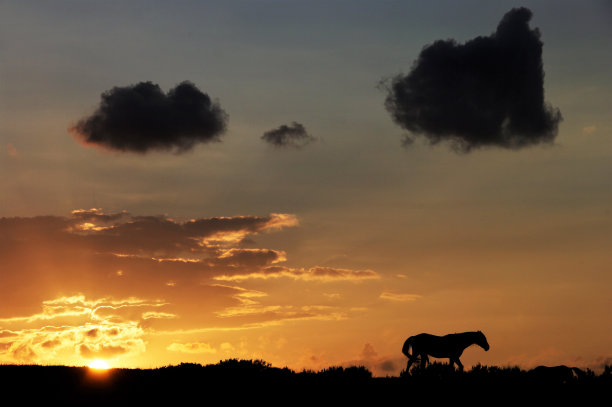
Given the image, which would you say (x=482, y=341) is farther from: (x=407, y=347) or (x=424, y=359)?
(x=407, y=347)

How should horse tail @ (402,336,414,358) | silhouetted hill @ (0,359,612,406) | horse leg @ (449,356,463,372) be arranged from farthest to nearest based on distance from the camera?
horse tail @ (402,336,414,358), horse leg @ (449,356,463,372), silhouetted hill @ (0,359,612,406)

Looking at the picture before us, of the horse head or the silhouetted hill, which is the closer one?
the silhouetted hill

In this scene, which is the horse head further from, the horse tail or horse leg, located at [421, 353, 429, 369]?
the horse tail

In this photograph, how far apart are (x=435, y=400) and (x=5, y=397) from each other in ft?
55.2

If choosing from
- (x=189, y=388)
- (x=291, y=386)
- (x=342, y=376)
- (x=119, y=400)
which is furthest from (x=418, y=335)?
(x=119, y=400)

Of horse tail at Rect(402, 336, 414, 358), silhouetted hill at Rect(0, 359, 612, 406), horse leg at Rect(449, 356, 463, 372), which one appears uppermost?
horse tail at Rect(402, 336, 414, 358)

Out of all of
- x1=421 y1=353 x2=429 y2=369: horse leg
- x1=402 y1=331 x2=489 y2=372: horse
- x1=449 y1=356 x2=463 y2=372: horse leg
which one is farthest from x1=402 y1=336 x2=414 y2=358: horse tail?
x1=449 y1=356 x2=463 y2=372: horse leg

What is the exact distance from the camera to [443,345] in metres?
36.5

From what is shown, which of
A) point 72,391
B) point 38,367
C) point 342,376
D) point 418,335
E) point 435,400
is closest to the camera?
point 435,400

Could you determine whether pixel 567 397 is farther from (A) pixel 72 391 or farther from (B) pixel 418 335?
(A) pixel 72 391

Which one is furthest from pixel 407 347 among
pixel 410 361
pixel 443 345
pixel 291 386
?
pixel 291 386

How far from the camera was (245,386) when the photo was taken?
30.0m

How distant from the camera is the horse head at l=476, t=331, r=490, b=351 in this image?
120ft

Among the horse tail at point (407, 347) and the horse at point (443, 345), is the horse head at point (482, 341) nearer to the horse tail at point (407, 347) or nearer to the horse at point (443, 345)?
the horse at point (443, 345)
